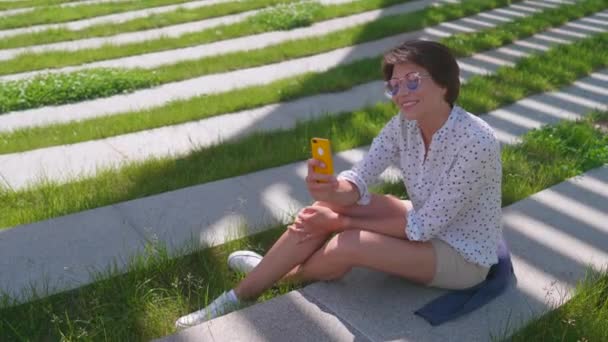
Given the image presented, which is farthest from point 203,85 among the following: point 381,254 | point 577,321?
point 577,321

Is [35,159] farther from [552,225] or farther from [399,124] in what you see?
[552,225]

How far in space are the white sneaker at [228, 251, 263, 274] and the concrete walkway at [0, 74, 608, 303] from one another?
24 cm

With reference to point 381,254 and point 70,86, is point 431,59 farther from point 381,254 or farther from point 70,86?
point 70,86

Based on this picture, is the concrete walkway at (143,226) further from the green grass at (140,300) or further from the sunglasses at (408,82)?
the sunglasses at (408,82)

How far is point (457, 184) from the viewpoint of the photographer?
2.60 meters

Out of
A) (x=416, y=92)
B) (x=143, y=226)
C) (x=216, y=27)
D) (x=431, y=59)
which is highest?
(x=431, y=59)

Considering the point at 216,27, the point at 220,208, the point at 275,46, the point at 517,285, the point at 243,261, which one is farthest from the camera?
the point at 216,27

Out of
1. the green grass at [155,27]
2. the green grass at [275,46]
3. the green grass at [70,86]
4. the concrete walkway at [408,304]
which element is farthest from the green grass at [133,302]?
the green grass at [155,27]

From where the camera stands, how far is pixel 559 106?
17.3 ft

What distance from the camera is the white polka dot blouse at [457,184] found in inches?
102

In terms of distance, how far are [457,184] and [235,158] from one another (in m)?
1.97

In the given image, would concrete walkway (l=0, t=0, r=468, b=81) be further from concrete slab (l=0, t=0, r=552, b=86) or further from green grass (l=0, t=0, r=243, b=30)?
green grass (l=0, t=0, r=243, b=30)

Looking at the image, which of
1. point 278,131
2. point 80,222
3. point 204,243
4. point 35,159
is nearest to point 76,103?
point 35,159

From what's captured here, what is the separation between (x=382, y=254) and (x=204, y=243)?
1.00m
